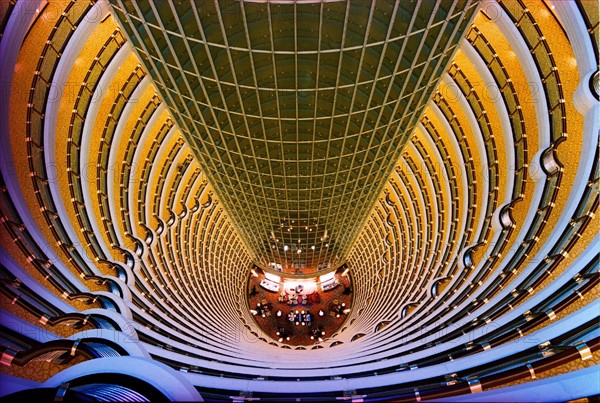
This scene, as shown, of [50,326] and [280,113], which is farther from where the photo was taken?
[280,113]

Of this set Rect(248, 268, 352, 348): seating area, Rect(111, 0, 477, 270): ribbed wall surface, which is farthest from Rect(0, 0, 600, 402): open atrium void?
Rect(248, 268, 352, 348): seating area

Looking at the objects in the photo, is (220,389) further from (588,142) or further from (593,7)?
(593,7)

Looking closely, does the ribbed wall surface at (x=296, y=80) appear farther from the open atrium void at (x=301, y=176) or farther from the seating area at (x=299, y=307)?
the seating area at (x=299, y=307)

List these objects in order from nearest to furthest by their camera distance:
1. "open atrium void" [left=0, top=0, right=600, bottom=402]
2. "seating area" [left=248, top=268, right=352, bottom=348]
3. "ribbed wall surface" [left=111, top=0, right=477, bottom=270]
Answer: "open atrium void" [left=0, top=0, right=600, bottom=402]
"ribbed wall surface" [left=111, top=0, right=477, bottom=270]
"seating area" [left=248, top=268, right=352, bottom=348]

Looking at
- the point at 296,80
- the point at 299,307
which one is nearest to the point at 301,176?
the point at 296,80

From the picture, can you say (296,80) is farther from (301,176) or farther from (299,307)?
(299,307)

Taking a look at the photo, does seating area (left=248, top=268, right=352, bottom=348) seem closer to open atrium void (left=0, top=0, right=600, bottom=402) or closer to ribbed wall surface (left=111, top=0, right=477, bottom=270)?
open atrium void (left=0, top=0, right=600, bottom=402)

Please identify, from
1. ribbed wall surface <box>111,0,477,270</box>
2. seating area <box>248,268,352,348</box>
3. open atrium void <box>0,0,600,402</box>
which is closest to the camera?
open atrium void <box>0,0,600,402</box>

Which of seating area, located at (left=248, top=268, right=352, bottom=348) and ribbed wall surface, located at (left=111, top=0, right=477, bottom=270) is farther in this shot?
seating area, located at (left=248, top=268, right=352, bottom=348)

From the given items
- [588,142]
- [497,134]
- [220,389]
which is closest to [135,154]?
[220,389]

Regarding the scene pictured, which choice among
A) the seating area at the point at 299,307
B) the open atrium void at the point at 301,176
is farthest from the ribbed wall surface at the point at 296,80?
the seating area at the point at 299,307
